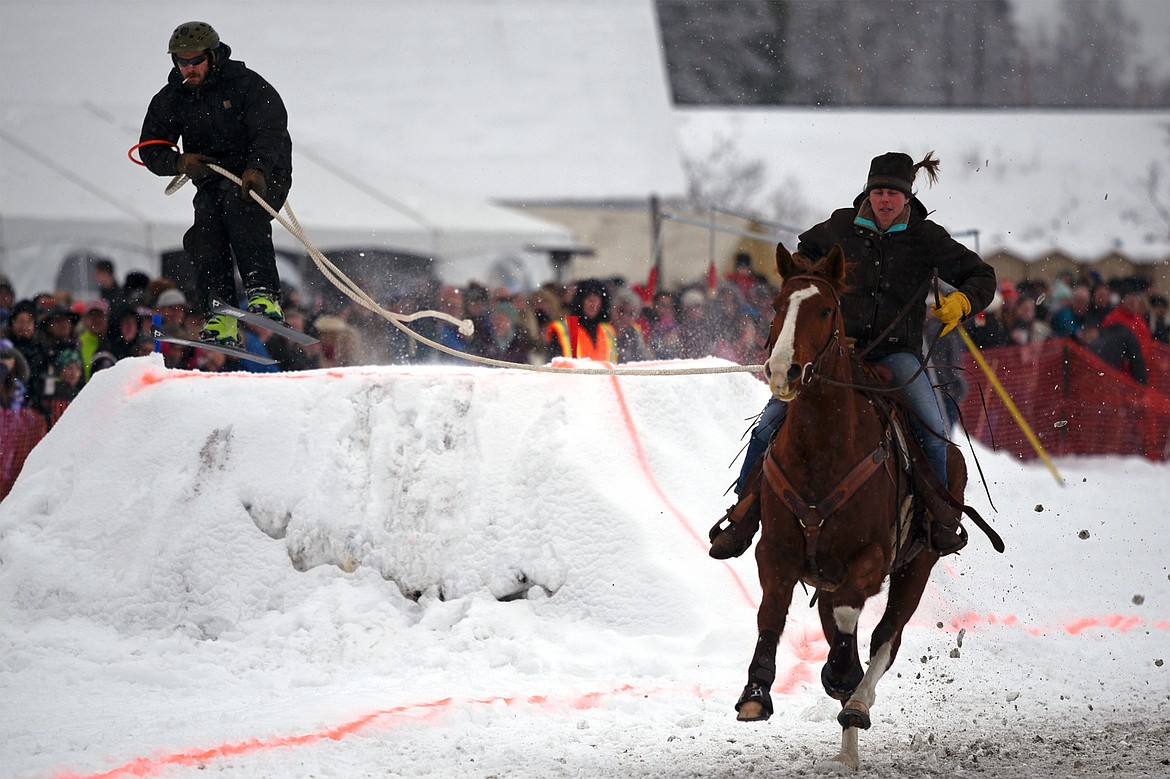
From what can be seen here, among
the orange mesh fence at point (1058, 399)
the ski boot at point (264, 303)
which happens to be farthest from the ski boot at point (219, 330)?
the orange mesh fence at point (1058, 399)

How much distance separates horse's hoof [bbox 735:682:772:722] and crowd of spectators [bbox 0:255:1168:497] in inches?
202

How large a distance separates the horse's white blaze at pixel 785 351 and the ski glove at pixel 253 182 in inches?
126

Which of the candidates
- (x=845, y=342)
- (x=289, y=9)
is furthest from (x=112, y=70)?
(x=845, y=342)

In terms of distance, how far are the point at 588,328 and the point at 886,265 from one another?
16.0ft

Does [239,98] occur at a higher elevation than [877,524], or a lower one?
higher

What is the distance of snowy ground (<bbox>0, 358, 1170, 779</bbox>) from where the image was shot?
6695 millimetres

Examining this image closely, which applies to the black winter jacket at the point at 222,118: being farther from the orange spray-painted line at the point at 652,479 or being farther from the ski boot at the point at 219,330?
the orange spray-painted line at the point at 652,479

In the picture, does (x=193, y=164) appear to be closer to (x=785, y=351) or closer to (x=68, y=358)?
(x=785, y=351)

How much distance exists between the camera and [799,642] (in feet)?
28.2

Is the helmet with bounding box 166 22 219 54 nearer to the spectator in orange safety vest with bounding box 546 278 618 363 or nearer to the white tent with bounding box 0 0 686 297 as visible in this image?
the spectator in orange safety vest with bounding box 546 278 618 363

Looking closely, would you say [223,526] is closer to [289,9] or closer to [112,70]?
[112,70]

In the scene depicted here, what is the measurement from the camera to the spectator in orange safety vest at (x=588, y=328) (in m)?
11.1

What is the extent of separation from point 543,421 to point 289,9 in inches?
480

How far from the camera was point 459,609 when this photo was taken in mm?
8672
